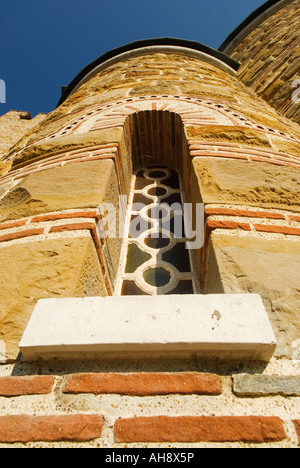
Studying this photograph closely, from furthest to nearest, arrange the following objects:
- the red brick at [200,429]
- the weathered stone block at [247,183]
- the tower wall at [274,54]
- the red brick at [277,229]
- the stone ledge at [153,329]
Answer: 1. the tower wall at [274,54]
2. the weathered stone block at [247,183]
3. the red brick at [277,229]
4. the stone ledge at [153,329]
5. the red brick at [200,429]

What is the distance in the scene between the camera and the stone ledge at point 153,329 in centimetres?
86

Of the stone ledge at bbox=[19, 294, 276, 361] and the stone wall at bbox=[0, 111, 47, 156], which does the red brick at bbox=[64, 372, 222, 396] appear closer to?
the stone ledge at bbox=[19, 294, 276, 361]

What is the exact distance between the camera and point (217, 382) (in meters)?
0.86

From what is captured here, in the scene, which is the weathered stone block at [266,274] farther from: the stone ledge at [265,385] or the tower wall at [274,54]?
the tower wall at [274,54]

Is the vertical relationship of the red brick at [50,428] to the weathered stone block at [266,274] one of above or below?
below

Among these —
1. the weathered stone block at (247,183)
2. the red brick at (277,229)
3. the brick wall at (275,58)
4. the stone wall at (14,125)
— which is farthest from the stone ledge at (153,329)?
the stone wall at (14,125)

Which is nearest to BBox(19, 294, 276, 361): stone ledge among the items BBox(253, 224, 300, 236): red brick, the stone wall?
BBox(253, 224, 300, 236): red brick

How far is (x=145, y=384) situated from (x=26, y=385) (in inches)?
12.9

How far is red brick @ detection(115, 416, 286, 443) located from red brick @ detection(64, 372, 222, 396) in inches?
2.8

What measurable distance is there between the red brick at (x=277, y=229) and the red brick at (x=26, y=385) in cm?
100

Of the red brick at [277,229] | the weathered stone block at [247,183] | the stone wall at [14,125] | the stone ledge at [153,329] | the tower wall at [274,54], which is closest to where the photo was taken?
the stone ledge at [153,329]

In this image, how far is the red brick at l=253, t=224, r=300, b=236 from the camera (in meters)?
1.37

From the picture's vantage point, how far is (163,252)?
1948 mm

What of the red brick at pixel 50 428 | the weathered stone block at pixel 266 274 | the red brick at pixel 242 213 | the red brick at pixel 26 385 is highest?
the red brick at pixel 242 213
